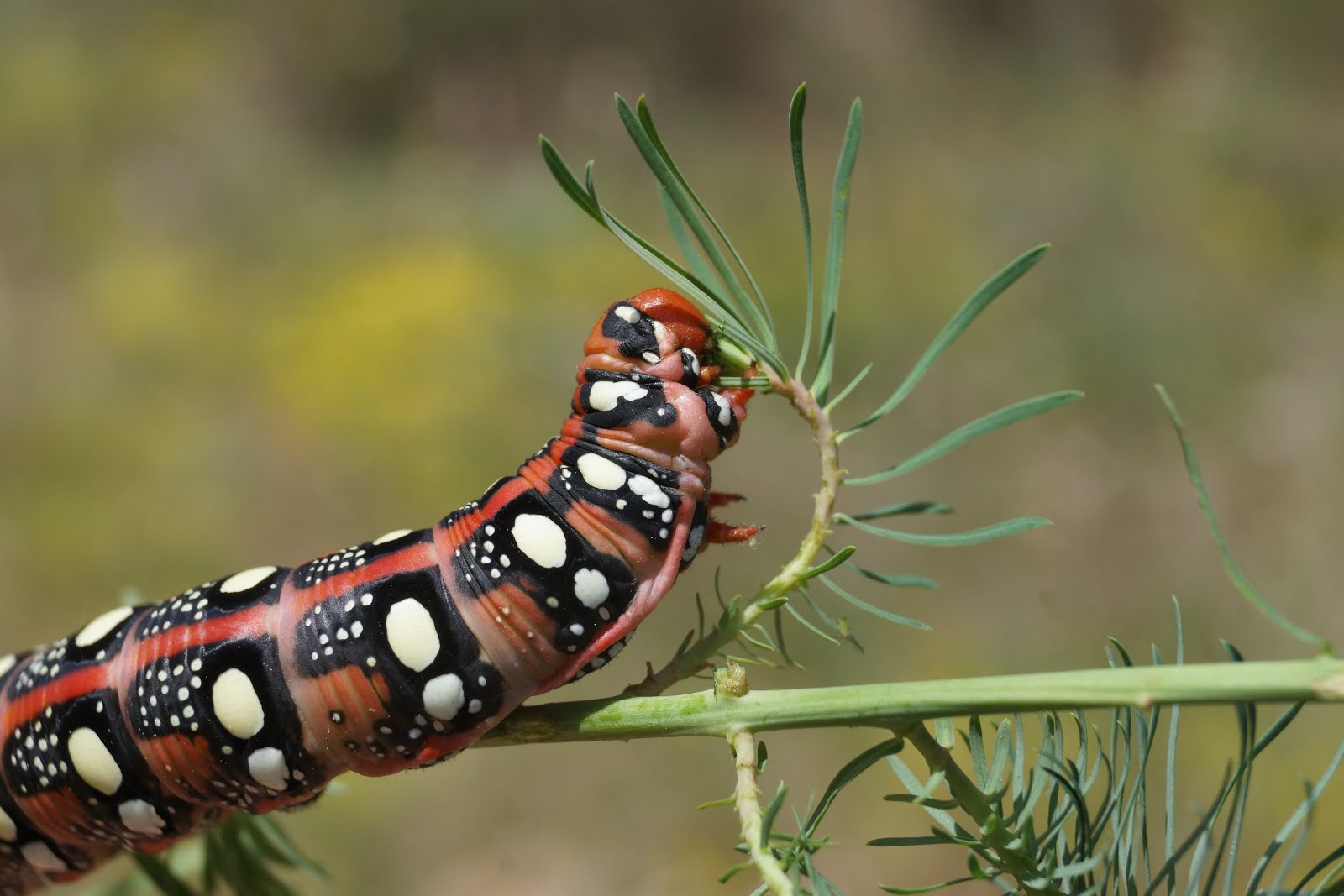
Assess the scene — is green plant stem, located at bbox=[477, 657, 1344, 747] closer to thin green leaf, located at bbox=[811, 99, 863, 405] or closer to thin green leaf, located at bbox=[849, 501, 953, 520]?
thin green leaf, located at bbox=[849, 501, 953, 520]

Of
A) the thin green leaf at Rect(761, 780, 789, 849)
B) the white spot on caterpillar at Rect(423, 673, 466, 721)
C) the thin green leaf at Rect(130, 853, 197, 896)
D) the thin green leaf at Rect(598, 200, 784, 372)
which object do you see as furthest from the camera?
the thin green leaf at Rect(130, 853, 197, 896)

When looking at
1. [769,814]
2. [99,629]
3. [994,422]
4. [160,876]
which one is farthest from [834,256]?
[160,876]

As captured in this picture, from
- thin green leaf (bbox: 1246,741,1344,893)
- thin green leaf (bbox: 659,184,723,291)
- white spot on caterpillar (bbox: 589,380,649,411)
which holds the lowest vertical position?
thin green leaf (bbox: 1246,741,1344,893)

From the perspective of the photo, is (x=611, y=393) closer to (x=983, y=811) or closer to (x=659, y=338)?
(x=659, y=338)

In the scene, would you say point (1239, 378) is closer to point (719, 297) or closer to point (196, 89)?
point (719, 297)

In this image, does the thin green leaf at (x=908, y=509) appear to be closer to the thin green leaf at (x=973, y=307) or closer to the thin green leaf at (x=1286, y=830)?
the thin green leaf at (x=973, y=307)

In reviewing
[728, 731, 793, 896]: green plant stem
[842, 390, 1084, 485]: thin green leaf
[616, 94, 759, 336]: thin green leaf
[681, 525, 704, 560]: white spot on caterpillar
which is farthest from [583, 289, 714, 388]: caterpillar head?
[728, 731, 793, 896]: green plant stem

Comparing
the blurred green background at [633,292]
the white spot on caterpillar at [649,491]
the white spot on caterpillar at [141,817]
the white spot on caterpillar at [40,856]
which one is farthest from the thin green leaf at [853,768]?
the blurred green background at [633,292]
